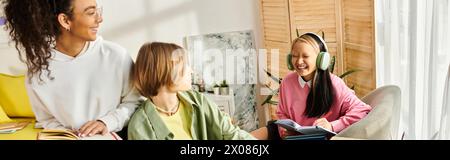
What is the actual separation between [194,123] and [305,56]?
0.27 m

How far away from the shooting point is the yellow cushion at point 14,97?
4.14ft

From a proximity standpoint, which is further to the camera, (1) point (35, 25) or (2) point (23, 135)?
(2) point (23, 135)

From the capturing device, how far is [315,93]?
1.26 meters

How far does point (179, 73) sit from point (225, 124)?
15 centimetres

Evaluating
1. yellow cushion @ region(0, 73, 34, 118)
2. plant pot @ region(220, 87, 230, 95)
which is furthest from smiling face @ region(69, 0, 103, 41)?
plant pot @ region(220, 87, 230, 95)

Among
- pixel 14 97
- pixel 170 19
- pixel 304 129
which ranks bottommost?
pixel 304 129

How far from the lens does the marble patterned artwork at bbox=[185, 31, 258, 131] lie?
49.7 inches

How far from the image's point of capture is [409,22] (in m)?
1.38

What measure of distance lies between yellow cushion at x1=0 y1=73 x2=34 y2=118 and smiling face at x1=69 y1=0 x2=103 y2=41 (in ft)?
0.53

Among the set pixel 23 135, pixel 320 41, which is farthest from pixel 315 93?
pixel 23 135

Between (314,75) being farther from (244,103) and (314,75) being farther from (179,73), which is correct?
(179,73)

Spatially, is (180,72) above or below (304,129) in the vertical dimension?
above

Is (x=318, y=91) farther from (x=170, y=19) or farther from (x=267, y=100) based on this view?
(x=170, y=19)
